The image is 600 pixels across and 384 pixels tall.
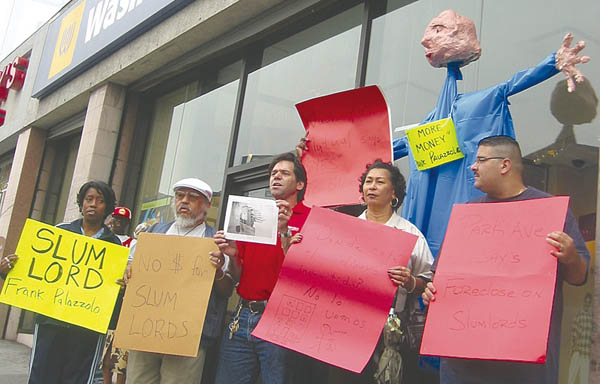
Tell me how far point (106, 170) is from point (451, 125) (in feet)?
17.5

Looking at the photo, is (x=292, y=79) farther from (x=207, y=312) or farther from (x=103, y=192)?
(x=207, y=312)

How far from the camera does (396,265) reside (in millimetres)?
2434

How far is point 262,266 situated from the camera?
3104 millimetres

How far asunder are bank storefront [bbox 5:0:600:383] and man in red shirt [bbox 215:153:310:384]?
4.15ft

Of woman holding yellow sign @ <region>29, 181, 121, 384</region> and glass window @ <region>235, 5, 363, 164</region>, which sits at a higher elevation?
glass window @ <region>235, 5, 363, 164</region>

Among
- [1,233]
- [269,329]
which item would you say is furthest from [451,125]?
[1,233]

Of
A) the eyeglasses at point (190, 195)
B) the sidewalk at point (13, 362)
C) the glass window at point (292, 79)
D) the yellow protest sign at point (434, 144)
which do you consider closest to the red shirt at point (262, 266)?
the eyeglasses at point (190, 195)

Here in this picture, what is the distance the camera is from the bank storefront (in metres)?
3.14

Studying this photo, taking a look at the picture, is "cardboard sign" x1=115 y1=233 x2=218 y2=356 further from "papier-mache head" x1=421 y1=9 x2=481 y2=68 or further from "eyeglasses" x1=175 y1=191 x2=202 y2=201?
"papier-mache head" x1=421 y1=9 x2=481 y2=68

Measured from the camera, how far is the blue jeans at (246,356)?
2.93 m

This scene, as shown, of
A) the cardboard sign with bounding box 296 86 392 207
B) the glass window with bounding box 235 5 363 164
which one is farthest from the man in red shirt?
the glass window with bounding box 235 5 363 164

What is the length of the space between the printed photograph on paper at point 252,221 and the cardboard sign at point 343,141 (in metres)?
0.55

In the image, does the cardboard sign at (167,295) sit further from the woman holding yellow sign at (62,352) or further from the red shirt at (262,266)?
the woman holding yellow sign at (62,352)

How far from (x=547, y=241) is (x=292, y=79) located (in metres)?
3.58
